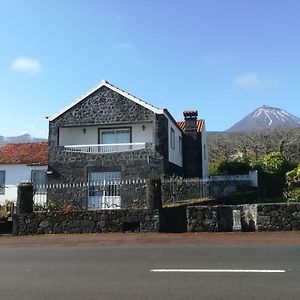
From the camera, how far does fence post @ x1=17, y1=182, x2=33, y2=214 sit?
17453 mm

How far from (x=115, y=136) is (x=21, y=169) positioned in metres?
7.93

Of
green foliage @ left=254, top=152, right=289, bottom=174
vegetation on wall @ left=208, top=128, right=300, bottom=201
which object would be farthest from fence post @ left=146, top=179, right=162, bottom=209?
green foliage @ left=254, top=152, right=289, bottom=174

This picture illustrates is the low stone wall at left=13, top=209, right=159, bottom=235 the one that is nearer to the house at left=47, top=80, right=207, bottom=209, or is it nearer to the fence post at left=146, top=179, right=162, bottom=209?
the fence post at left=146, top=179, right=162, bottom=209

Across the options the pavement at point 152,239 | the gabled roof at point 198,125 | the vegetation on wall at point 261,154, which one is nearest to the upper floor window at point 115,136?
the gabled roof at point 198,125

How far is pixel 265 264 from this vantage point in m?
9.17

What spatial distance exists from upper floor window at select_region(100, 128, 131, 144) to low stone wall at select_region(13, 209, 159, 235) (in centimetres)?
1216

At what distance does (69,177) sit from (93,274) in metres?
19.5

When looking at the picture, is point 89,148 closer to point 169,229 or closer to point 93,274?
point 169,229

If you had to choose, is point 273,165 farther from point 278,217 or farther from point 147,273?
point 147,273

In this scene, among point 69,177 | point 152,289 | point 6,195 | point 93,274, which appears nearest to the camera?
point 152,289

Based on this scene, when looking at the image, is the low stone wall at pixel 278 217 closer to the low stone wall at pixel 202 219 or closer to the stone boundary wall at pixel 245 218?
the stone boundary wall at pixel 245 218

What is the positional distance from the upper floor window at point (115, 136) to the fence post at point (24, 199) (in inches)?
468

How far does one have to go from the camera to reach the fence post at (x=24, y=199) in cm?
1745

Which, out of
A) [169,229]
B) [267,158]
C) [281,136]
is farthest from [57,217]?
[281,136]
